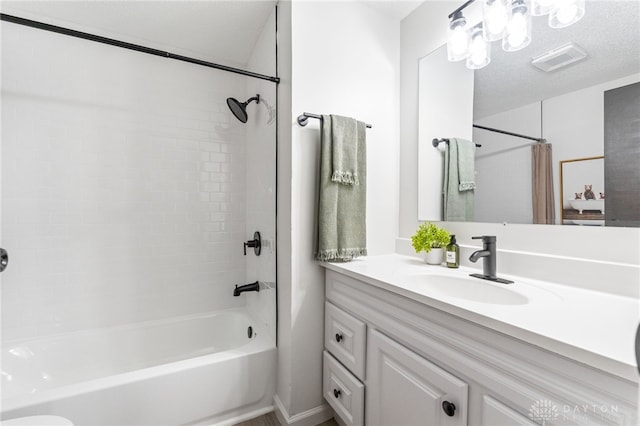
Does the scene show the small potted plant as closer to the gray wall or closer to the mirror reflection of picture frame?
the mirror reflection of picture frame

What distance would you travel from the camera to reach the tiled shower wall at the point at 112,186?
1.72 meters

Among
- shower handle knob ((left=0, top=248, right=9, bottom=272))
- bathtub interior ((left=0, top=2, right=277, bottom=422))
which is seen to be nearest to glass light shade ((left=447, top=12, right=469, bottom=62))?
bathtub interior ((left=0, top=2, right=277, bottom=422))

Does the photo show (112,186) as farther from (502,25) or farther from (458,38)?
(502,25)

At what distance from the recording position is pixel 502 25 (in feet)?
3.99

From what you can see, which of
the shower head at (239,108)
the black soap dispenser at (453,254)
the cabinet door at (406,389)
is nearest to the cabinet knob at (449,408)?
the cabinet door at (406,389)

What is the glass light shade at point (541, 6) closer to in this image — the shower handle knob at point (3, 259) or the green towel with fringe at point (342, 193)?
the green towel with fringe at point (342, 193)

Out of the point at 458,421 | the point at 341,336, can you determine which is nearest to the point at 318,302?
the point at 341,336

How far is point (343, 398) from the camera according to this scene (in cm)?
137

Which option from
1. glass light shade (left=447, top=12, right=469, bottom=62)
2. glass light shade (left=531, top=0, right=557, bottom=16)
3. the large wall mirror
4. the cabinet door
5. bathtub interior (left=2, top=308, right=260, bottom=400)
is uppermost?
glass light shade (left=447, top=12, right=469, bottom=62)

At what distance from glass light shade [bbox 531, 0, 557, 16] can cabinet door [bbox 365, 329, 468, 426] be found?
4.31 feet

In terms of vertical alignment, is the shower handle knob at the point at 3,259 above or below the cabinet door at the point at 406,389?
above

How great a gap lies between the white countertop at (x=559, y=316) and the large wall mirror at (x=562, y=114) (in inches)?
11.4

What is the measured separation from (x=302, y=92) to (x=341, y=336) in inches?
47.3

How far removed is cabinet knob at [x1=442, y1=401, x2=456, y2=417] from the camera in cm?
85
